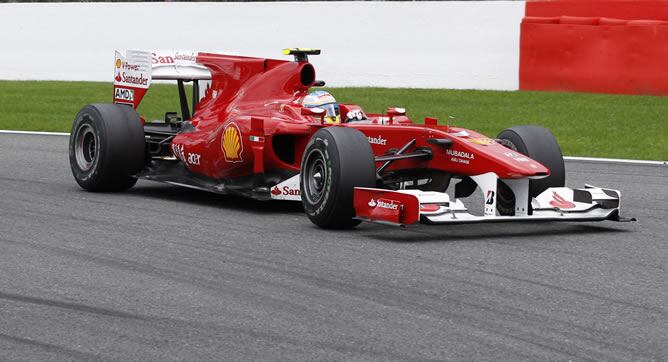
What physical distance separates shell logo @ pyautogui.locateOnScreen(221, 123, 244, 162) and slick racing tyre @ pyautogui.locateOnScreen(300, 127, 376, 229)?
1243 millimetres

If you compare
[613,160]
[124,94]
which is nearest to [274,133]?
[124,94]

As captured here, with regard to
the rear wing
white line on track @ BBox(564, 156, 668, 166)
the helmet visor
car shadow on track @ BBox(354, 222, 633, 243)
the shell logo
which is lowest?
car shadow on track @ BBox(354, 222, 633, 243)

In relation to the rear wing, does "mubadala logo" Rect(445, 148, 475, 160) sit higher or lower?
lower

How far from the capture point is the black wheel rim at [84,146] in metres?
11.1

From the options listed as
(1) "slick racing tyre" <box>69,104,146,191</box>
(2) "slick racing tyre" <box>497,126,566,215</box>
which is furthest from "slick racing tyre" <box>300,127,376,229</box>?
(1) "slick racing tyre" <box>69,104,146,191</box>

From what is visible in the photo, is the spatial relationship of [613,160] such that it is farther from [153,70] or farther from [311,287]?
[311,287]

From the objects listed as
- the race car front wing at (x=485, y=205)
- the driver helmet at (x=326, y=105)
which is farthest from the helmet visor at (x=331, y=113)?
the race car front wing at (x=485, y=205)

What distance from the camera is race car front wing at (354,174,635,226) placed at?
809 centimetres

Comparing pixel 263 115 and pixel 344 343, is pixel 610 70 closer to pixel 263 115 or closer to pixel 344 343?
pixel 263 115

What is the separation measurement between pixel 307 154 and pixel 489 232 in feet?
4.53

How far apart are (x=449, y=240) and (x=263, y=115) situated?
2417mm

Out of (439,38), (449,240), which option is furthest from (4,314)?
(439,38)

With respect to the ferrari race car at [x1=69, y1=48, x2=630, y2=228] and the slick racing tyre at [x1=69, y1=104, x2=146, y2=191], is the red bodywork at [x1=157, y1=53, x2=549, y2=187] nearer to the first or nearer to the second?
the ferrari race car at [x1=69, y1=48, x2=630, y2=228]

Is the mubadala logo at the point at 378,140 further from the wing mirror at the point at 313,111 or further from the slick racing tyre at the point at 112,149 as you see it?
the slick racing tyre at the point at 112,149
